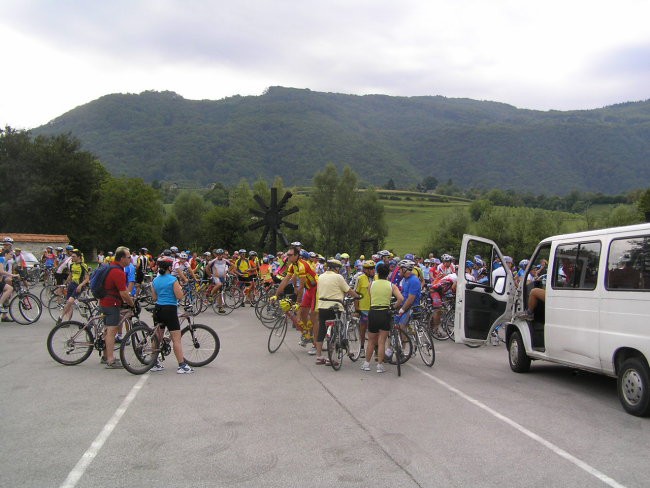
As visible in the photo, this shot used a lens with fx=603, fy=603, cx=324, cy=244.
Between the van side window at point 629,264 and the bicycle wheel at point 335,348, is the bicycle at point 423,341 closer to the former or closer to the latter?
the bicycle wheel at point 335,348

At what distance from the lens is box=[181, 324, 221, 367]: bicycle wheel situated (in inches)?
420

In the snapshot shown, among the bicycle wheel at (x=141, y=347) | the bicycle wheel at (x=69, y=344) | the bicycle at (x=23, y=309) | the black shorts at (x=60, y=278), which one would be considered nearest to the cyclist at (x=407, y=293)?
the bicycle wheel at (x=141, y=347)

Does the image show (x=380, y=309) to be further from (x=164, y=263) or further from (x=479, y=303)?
(x=164, y=263)

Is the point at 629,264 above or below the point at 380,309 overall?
above

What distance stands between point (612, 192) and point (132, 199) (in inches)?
5574

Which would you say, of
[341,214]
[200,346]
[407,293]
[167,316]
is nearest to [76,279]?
[200,346]

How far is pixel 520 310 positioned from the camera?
11.0m

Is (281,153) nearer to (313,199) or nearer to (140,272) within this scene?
(313,199)

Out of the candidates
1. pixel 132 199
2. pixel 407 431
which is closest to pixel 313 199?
pixel 132 199

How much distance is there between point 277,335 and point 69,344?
4211 millimetres

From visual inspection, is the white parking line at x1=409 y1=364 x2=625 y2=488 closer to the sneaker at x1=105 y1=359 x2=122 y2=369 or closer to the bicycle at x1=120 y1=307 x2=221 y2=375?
the bicycle at x1=120 y1=307 x2=221 y2=375

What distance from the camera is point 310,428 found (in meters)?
6.75

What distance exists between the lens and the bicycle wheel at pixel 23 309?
1602 centimetres

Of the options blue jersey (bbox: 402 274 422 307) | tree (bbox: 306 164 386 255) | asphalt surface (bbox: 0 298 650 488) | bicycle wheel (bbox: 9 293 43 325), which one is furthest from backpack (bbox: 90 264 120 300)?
tree (bbox: 306 164 386 255)
